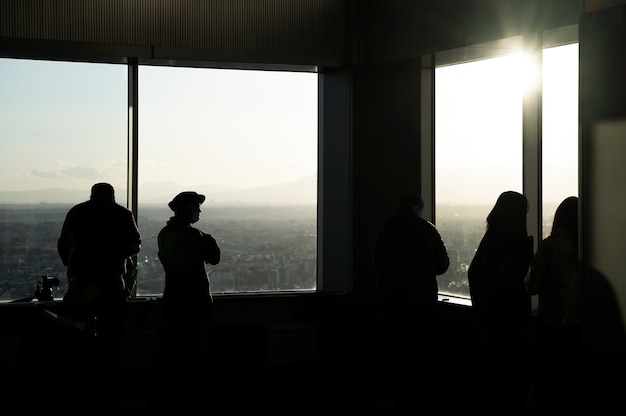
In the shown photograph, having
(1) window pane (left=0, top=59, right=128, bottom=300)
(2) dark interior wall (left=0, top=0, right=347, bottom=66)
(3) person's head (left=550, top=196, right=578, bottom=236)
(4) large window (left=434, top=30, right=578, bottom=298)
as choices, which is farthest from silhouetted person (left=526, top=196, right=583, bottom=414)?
(1) window pane (left=0, top=59, right=128, bottom=300)

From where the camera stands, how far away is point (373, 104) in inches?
281

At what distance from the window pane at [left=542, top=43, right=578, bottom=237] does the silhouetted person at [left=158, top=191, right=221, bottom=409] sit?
248 cm

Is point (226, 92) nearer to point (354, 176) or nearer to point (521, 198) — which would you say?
point (354, 176)

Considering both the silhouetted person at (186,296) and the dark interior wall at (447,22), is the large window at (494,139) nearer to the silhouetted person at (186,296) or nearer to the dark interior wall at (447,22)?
the dark interior wall at (447,22)

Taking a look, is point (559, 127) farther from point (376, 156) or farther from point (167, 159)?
point (167, 159)

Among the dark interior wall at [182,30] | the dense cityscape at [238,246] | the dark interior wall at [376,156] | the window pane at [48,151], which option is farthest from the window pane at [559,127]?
the window pane at [48,151]

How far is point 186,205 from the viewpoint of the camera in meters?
5.42

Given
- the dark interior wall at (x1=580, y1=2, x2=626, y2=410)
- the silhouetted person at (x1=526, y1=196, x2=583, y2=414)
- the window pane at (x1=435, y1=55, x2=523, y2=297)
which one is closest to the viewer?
the dark interior wall at (x1=580, y1=2, x2=626, y2=410)

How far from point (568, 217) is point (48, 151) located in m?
4.36

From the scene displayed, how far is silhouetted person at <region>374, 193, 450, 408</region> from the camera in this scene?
17.9ft

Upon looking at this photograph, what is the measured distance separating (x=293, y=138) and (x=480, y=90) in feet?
6.06

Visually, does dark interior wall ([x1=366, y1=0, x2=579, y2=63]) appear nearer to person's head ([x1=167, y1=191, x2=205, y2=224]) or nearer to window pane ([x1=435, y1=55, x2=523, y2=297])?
window pane ([x1=435, y1=55, x2=523, y2=297])

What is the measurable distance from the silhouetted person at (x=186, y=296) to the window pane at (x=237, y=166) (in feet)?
4.93

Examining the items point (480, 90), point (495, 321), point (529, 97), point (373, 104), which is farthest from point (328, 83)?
point (495, 321)
